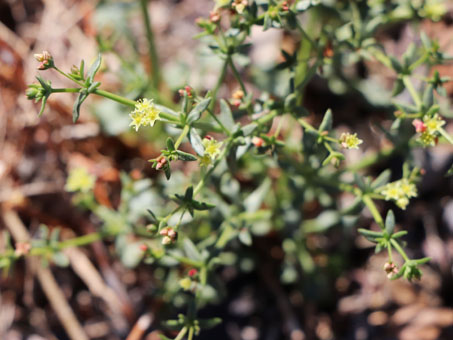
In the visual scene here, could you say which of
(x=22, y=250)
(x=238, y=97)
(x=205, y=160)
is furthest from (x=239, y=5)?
(x=22, y=250)

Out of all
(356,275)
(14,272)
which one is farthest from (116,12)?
(356,275)

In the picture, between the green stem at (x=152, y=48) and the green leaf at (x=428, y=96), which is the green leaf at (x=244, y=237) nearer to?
the green leaf at (x=428, y=96)

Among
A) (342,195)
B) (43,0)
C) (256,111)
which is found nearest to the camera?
(256,111)

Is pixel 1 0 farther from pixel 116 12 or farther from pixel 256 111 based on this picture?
pixel 256 111

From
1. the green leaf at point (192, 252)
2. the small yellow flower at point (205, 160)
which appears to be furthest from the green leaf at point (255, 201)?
the small yellow flower at point (205, 160)

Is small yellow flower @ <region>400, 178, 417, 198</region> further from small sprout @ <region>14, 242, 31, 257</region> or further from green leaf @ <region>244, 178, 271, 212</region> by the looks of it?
small sprout @ <region>14, 242, 31, 257</region>

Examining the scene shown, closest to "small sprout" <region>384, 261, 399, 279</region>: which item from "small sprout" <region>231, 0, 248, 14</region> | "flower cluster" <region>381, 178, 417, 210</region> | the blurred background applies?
"flower cluster" <region>381, 178, 417, 210</region>

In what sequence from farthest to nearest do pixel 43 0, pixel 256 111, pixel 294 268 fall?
pixel 43 0 < pixel 294 268 < pixel 256 111
